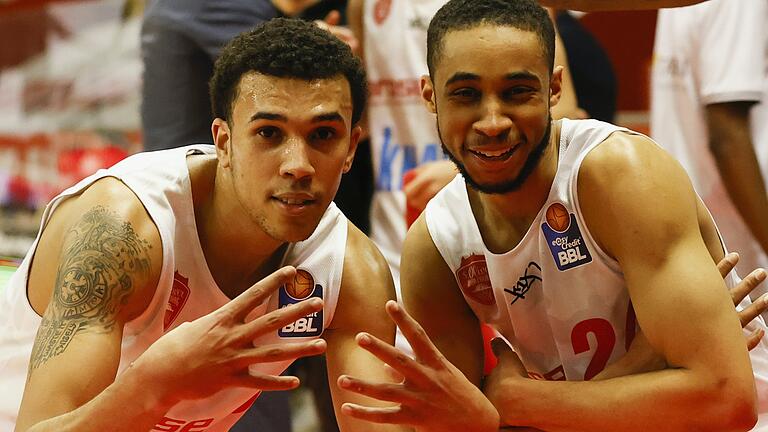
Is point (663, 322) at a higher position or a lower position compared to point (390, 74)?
lower

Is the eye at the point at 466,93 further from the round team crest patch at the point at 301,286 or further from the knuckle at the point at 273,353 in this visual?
the knuckle at the point at 273,353

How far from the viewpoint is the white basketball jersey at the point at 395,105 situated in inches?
197

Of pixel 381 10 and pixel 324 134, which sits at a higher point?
pixel 381 10

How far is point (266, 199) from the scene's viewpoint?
3314mm

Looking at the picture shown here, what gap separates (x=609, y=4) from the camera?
374 cm

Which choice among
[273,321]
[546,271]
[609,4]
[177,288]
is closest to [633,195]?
[546,271]

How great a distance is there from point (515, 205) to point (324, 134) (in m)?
0.61

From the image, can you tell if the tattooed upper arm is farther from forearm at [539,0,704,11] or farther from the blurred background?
the blurred background

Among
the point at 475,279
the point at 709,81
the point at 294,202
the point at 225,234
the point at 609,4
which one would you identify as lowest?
the point at 475,279

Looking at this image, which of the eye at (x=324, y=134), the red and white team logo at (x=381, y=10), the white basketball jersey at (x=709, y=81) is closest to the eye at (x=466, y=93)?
the eye at (x=324, y=134)

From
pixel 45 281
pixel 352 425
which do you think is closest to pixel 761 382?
pixel 352 425

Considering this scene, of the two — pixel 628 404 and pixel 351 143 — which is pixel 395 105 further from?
pixel 628 404

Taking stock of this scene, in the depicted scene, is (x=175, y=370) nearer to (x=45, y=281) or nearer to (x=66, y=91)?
(x=45, y=281)

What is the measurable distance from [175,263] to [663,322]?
4.49 feet
